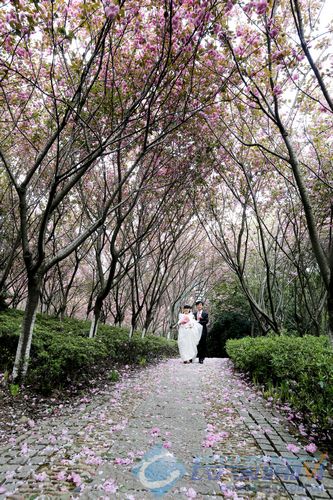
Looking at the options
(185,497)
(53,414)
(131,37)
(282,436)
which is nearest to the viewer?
(185,497)

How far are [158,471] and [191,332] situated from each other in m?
8.06

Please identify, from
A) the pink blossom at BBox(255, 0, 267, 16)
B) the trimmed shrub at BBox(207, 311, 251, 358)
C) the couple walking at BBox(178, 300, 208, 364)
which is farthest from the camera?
the trimmed shrub at BBox(207, 311, 251, 358)

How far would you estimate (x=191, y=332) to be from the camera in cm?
1059

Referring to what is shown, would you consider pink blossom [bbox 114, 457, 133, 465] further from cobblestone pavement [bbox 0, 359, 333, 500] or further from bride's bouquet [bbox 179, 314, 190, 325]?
bride's bouquet [bbox 179, 314, 190, 325]

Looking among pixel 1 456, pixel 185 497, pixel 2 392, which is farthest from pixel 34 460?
pixel 2 392

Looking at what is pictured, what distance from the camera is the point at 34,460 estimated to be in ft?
8.90

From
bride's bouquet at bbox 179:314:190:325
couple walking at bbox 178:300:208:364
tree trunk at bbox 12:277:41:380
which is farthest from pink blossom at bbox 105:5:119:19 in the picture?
bride's bouquet at bbox 179:314:190:325

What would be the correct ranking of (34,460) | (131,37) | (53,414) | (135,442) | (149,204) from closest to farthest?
(34,460)
(135,442)
(53,414)
(131,37)
(149,204)

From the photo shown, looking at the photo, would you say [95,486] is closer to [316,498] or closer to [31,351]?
[316,498]

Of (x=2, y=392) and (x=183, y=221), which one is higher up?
(x=183, y=221)

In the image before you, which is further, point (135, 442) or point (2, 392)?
point (2, 392)

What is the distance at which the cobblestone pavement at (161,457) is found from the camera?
2326 millimetres

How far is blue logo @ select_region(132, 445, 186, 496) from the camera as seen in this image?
7.82 ft

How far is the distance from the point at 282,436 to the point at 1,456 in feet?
8.81
